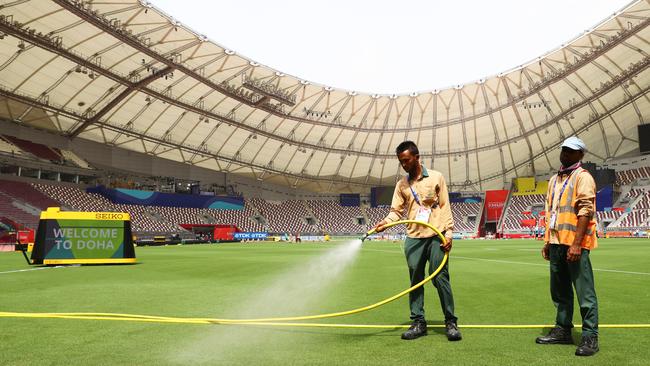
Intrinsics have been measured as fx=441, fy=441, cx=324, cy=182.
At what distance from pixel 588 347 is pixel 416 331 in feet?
4.79

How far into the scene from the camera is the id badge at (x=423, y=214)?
469cm

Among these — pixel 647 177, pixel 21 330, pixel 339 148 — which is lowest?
pixel 21 330

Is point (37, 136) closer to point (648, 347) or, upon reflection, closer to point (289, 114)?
point (289, 114)

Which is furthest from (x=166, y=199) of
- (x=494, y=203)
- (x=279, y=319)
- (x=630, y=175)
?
(x=630, y=175)

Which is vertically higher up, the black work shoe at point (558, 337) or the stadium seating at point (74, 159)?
the stadium seating at point (74, 159)

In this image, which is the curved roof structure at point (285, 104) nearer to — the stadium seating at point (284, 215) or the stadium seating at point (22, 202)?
the stadium seating at point (284, 215)

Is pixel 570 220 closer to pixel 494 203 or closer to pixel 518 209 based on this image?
pixel 518 209

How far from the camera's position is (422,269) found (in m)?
4.78

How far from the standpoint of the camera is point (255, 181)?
71625mm

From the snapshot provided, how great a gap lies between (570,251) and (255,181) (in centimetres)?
6894

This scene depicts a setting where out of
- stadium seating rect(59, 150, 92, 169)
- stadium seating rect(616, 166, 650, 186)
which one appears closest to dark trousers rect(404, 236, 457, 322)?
stadium seating rect(59, 150, 92, 169)

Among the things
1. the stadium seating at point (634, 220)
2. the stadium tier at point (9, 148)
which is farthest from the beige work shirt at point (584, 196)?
the stadium seating at point (634, 220)

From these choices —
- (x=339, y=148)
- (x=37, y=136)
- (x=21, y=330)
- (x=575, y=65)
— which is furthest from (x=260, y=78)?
(x=21, y=330)

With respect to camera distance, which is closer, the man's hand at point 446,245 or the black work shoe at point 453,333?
the black work shoe at point 453,333
